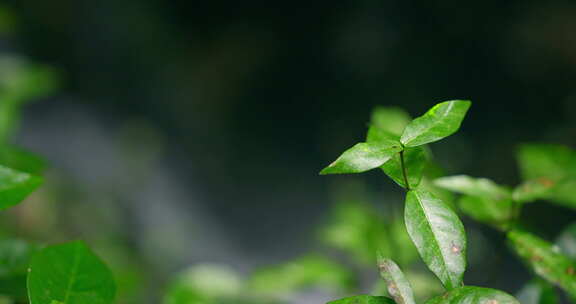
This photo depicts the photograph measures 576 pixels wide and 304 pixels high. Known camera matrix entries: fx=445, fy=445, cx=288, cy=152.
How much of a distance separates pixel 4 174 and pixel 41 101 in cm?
401

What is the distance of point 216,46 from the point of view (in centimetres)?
318

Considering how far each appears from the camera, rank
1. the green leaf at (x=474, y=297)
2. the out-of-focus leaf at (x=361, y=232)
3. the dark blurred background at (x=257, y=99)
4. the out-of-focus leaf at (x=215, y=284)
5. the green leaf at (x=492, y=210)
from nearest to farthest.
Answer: the green leaf at (x=474, y=297) < the green leaf at (x=492, y=210) < the out-of-focus leaf at (x=361, y=232) < the out-of-focus leaf at (x=215, y=284) < the dark blurred background at (x=257, y=99)

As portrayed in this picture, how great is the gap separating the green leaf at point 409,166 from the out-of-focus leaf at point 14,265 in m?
0.46

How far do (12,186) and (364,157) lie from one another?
348 mm

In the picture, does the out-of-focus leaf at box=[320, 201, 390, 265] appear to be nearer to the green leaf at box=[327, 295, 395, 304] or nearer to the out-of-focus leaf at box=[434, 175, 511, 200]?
the out-of-focus leaf at box=[434, 175, 511, 200]

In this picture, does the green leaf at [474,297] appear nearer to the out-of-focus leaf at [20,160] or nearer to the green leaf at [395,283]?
the green leaf at [395,283]

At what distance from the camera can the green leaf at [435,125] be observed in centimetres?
46

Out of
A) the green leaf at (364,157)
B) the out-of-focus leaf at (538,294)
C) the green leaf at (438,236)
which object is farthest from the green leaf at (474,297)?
the out-of-focus leaf at (538,294)

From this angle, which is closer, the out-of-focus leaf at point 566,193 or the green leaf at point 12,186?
the green leaf at point 12,186

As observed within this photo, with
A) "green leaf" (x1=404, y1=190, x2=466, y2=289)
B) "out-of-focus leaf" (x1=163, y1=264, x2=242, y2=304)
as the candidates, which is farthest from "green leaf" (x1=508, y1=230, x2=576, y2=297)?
"out-of-focus leaf" (x1=163, y1=264, x2=242, y2=304)

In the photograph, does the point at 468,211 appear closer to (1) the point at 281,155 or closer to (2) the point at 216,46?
(1) the point at 281,155

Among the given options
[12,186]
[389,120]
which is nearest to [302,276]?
[389,120]

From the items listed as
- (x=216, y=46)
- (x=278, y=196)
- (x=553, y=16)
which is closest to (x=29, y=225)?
(x=278, y=196)

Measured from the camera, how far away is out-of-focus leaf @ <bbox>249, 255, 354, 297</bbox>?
87cm
